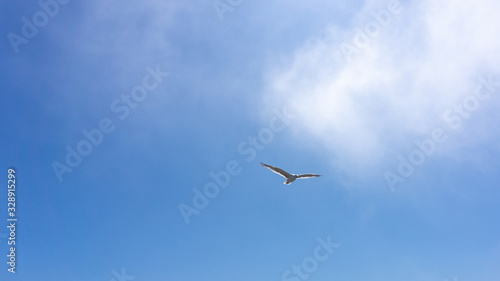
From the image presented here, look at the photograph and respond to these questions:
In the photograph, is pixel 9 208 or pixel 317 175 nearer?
pixel 9 208

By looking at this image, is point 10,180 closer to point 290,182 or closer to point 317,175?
point 290,182

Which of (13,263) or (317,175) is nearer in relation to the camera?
(13,263)

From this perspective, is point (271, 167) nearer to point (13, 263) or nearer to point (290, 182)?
point (290, 182)

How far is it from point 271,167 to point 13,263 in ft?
105

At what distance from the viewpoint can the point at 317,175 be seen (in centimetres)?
3828

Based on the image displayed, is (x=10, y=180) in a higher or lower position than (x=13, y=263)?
higher

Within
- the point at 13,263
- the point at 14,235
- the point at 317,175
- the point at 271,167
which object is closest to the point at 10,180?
the point at 14,235

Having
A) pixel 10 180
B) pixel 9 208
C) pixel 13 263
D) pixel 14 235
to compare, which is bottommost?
pixel 13 263

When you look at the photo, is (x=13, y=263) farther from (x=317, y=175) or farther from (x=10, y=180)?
(x=317, y=175)

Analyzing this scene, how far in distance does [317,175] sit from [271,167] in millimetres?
6336

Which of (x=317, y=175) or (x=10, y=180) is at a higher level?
(x=10, y=180)

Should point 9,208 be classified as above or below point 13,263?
above

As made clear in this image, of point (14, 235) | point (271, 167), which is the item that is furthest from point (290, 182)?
point (14, 235)

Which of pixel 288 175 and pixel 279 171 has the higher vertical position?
pixel 279 171
